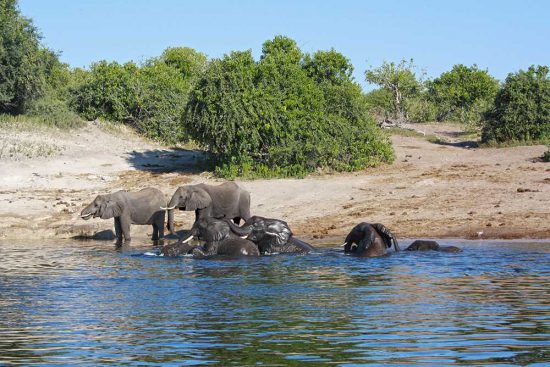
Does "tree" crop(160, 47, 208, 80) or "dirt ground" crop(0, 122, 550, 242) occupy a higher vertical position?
"tree" crop(160, 47, 208, 80)

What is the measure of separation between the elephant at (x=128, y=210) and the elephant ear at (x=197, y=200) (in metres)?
0.92

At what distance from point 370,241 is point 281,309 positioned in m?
5.68

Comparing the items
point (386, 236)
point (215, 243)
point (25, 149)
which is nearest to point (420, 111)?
point (25, 149)

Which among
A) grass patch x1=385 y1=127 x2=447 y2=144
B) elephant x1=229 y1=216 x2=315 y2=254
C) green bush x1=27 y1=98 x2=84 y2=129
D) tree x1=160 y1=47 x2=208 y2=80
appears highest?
tree x1=160 y1=47 x2=208 y2=80

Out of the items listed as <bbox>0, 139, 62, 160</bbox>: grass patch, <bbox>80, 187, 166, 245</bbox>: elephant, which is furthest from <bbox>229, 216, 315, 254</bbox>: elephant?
<bbox>0, 139, 62, 160</bbox>: grass patch

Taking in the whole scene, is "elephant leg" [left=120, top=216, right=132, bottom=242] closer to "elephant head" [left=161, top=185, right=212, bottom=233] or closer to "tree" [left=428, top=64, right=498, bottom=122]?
"elephant head" [left=161, top=185, right=212, bottom=233]

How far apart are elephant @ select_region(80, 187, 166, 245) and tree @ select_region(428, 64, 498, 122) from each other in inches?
1384

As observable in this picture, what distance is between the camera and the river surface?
8227 millimetres

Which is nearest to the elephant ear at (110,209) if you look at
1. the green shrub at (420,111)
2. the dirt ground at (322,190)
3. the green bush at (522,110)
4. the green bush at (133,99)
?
the dirt ground at (322,190)

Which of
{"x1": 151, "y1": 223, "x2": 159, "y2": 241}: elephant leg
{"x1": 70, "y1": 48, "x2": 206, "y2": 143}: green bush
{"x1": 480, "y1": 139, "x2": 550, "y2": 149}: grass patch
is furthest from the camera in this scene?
{"x1": 70, "y1": 48, "x2": 206, "y2": 143}: green bush

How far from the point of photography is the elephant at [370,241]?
16297 millimetres

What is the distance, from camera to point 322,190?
24.1 m

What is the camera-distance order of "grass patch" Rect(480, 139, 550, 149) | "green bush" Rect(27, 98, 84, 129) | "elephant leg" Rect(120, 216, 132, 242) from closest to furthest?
"elephant leg" Rect(120, 216, 132, 242) → "grass patch" Rect(480, 139, 550, 149) → "green bush" Rect(27, 98, 84, 129)

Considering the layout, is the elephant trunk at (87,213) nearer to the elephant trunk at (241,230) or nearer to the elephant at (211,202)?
the elephant at (211,202)
